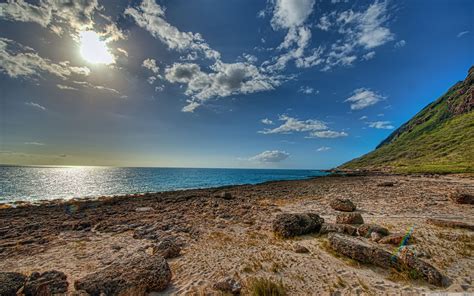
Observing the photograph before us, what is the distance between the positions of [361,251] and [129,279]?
31.5 feet

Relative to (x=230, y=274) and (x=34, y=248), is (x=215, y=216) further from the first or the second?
(x=34, y=248)

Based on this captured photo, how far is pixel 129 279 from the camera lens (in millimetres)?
6598

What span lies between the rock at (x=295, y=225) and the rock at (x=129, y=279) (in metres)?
7.38

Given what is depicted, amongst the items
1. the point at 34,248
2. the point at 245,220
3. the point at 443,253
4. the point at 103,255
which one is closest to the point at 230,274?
the point at 103,255

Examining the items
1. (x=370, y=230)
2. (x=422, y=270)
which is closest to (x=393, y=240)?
(x=370, y=230)

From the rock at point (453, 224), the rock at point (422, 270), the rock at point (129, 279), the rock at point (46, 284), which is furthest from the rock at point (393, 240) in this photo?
the rock at point (46, 284)

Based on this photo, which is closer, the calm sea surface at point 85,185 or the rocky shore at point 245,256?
the rocky shore at point 245,256

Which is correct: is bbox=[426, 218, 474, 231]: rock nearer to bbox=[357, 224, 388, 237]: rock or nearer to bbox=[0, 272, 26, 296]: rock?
bbox=[357, 224, 388, 237]: rock

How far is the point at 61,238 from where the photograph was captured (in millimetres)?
13305

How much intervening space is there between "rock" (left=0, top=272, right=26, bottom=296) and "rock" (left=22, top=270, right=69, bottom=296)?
0.21 m

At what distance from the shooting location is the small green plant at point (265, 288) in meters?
6.04

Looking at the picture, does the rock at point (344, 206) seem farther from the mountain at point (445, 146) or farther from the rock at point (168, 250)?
the mountain at point (445, 146)

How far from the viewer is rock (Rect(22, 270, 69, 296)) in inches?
254

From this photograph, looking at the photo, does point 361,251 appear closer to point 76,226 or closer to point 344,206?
point 344,206
